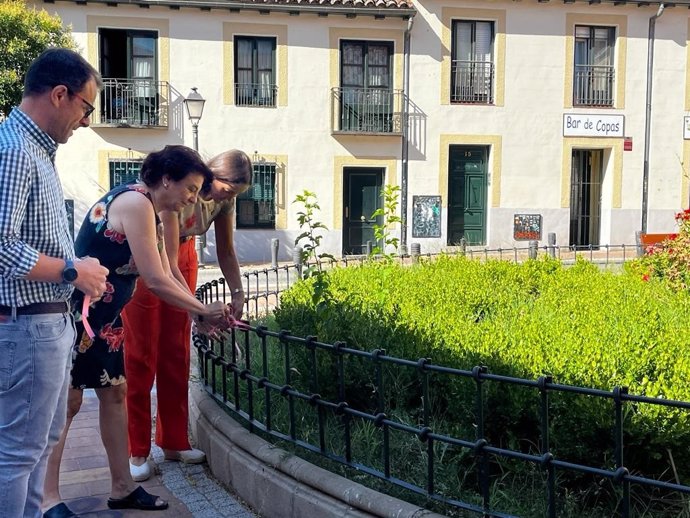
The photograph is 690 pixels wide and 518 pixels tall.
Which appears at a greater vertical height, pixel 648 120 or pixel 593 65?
pixel 593 65

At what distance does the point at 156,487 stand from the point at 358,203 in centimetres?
1789

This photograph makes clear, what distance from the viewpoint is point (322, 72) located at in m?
21.2

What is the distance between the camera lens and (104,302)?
3.60 meters

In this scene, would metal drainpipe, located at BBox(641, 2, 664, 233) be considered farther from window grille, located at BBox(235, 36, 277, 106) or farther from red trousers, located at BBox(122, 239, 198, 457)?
red trousers, located at BBox(122, 239, 198, 457)

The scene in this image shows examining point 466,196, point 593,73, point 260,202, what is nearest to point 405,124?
point 466,196

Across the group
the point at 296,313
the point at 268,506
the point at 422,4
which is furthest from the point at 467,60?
the point at 268,506

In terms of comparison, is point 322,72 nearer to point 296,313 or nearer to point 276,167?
point 276,167

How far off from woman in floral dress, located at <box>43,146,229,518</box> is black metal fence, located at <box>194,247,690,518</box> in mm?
690

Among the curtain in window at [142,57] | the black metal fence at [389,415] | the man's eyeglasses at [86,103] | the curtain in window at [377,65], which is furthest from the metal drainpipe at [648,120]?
the man's eyeglasses at [86,103]

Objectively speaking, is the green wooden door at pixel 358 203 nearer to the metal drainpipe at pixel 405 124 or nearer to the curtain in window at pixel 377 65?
the metal drainpipe at pixel 405 124

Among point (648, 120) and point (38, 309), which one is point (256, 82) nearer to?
point (648, 120)

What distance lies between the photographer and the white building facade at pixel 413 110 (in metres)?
20.5

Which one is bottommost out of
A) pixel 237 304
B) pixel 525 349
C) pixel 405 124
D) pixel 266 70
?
pixel 525 349

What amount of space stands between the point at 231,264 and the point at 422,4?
1842 centimetres
